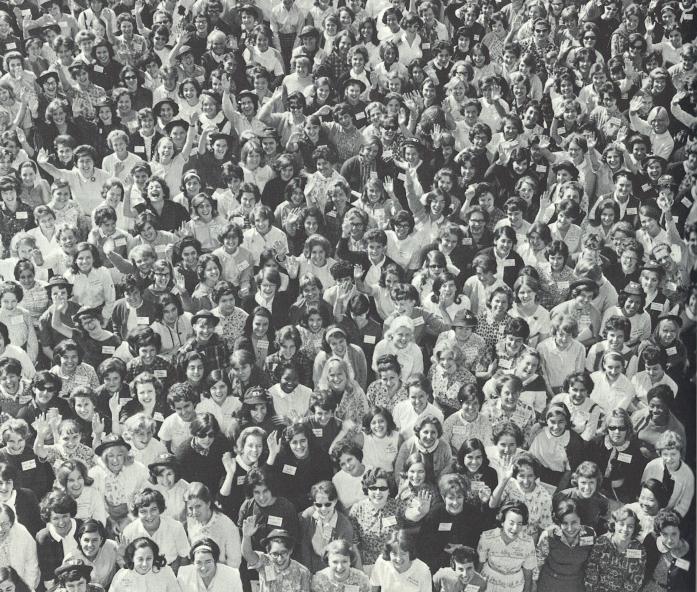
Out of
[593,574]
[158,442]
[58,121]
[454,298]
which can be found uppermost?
[58,121]

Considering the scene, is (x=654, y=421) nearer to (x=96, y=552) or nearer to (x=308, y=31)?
(x=96, y=552)

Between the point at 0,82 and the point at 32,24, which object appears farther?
the point at 32,24

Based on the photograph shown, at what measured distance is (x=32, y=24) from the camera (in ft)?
31.9

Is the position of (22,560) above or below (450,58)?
below

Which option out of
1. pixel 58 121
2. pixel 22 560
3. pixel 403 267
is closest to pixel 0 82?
pixel 58 121

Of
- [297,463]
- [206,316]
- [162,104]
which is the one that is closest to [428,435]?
[297,463]

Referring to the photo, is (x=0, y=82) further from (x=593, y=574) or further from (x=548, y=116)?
(x=593, y=574)

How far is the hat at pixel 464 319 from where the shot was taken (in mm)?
7273

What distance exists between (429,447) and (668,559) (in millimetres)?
1733

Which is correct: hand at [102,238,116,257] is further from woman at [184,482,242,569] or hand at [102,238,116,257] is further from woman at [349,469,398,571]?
woman at [349,469,398,571]

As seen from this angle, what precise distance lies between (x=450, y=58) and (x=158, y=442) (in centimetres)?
547

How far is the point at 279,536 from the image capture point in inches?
242

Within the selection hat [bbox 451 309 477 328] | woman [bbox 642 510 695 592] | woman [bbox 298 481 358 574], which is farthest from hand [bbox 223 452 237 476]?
woman [bbox 642 510 695 592]

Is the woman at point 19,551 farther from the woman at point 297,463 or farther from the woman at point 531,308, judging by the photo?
the woman at point 531,308
